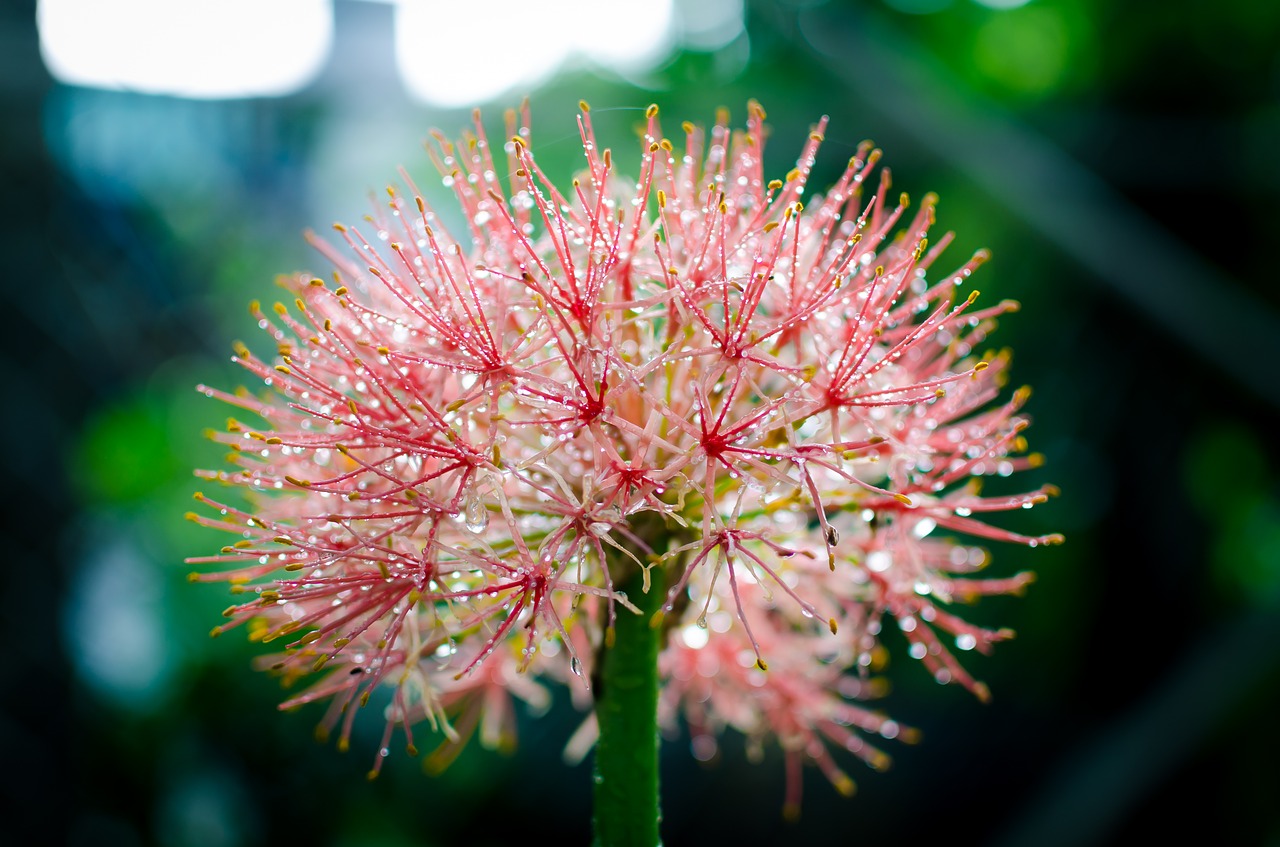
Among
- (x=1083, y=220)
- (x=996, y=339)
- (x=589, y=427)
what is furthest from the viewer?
(x=996, y=339)

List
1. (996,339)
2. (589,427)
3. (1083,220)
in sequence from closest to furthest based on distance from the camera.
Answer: (589,427) → (1083,220) → (996,339)

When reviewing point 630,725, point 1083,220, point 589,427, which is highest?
point 1083,220

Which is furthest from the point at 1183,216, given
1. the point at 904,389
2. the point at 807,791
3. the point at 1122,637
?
the point at 904,389

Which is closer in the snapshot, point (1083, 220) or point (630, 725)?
point (630, 725)

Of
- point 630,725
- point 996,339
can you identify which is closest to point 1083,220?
point 996,339

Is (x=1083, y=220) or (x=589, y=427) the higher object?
(x=1083, y=220)

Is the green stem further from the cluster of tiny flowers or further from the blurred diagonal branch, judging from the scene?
the blurred diagonal branch

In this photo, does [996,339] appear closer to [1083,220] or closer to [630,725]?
[1083,220]

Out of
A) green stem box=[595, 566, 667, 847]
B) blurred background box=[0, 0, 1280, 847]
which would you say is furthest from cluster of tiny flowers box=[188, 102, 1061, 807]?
blurred background box=[0, 0, 1280, 847]
